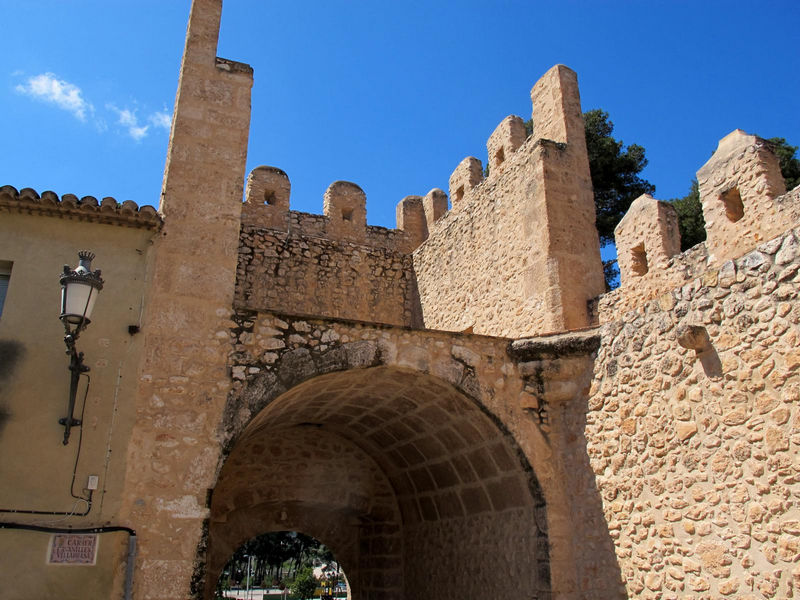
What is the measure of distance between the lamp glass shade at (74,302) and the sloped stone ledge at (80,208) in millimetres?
1354

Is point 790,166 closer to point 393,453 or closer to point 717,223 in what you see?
point 717,223

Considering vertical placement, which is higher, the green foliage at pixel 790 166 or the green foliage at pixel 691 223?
the green foliage at pixel 790 166

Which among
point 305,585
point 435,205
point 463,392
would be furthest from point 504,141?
point 305,585

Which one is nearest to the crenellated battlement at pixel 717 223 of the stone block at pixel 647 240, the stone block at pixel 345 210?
the stone block at pixel 647 240

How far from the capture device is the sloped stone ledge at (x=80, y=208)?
20.4ft

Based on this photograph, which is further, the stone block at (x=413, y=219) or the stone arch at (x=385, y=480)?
the stone block at (x=413, y=219)

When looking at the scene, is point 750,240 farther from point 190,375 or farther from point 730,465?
point 190,375

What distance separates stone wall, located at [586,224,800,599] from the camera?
16.3 feet

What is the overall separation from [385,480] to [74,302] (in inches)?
244

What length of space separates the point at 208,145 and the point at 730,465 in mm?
5746

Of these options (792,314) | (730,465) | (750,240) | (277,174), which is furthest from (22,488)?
(277,174)

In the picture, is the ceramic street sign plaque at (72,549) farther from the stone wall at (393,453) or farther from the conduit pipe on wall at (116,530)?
the stone wall at (393,453)

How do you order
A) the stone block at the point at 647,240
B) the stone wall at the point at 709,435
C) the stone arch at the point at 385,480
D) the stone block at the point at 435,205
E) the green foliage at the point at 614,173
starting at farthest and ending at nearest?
the green foliage at the point at 614,173 < the stone block at the point at 435,205 < the stone block at the point at 647,240 < the stone arch at the point at 385,480 < the stone wall at the point at 709,435

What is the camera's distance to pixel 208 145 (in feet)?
23.6
